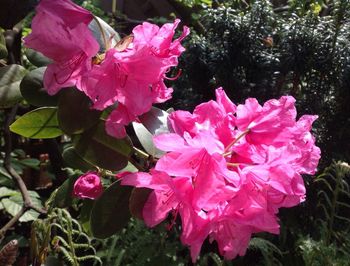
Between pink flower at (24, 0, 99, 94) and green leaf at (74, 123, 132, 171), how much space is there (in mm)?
97

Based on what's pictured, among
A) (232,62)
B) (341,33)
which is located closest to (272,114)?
(232,62)

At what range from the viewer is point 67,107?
2.00 ft

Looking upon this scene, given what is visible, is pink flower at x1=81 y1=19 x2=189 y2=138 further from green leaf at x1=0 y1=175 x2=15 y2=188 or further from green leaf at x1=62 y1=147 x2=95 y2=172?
green leaf at x1=0 y1=175 x2=15 y2=188

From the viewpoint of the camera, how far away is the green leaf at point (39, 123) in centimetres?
73

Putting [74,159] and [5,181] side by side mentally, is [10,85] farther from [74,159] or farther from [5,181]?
[5,181]

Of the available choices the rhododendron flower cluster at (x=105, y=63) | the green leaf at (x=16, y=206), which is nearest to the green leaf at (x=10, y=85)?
the rhododendron flower cluster at (x=105, y=63)

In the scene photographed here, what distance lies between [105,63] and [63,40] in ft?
0.17

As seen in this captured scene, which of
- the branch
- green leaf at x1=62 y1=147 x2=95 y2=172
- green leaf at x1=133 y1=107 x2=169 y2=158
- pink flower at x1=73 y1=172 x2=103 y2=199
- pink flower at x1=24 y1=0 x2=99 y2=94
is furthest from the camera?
the branch

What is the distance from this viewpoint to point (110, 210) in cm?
67

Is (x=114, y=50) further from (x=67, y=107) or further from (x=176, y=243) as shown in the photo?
(x=176, y=243)

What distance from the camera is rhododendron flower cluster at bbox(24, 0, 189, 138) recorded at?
543mm

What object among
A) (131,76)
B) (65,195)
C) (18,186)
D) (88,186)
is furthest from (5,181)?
(131,76)

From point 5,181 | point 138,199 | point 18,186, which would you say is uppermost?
point 138,199

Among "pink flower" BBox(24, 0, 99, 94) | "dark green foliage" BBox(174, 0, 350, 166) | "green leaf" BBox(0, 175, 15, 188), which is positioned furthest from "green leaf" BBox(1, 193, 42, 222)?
"pink flower" BBox(24, 0, 99, 94)
